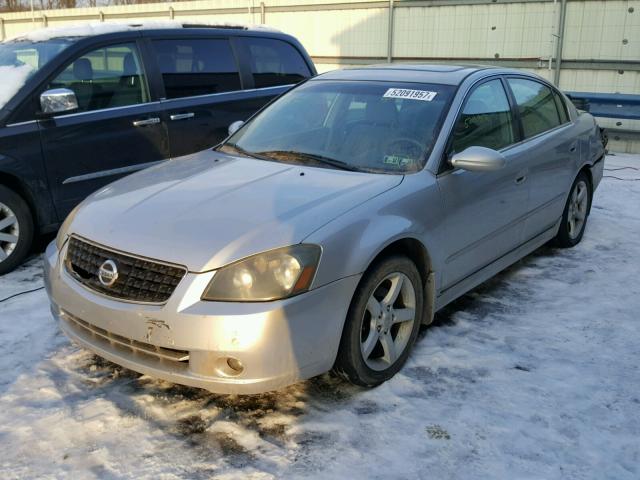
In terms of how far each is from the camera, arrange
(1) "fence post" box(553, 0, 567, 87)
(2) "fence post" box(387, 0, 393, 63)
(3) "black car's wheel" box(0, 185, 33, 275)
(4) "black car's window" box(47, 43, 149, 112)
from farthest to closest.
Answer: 1. (2) "fence post" box(387, 0, 393, 63)
2. (1) "fence post" box(553, 0, 567, 87)
3. (4) "black car's window" box(47, 43, 149, 112)
4. (3) "black car's wheel" box(0, 185, 33, 275)

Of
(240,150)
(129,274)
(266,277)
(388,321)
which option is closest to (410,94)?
(240,150)

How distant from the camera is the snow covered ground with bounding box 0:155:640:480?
2.61 metres

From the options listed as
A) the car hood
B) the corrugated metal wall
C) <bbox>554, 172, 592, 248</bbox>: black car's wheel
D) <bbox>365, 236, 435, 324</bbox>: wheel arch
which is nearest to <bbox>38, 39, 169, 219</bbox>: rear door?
the car hood

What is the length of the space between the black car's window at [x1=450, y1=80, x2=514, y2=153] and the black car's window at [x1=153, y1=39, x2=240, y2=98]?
283 centimetres

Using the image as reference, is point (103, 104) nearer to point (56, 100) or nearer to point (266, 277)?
point (56, 100)

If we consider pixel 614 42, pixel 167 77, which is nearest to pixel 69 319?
pixel 167 77

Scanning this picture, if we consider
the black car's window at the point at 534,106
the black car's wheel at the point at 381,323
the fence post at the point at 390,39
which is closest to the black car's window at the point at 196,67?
the black car's window at the point at 534,106

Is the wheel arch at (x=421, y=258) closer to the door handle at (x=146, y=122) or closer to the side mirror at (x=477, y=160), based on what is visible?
the side mirror at (x=477, y=160)

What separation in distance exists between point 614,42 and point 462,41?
2749mm

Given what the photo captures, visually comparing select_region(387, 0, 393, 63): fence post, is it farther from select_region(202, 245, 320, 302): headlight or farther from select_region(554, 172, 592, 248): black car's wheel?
select_region(202, 245, 320, 302): headlight

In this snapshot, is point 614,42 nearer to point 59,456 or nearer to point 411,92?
point 411,92

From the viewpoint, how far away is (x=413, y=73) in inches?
165

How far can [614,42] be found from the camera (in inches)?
413

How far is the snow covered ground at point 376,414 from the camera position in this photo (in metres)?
2.61
